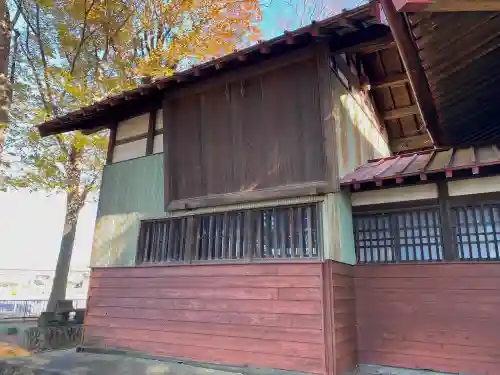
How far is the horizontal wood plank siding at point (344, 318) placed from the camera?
5352 millimetres

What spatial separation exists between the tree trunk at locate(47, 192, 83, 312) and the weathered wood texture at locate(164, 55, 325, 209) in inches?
328

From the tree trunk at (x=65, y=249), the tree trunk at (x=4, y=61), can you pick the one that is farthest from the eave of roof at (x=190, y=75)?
the tree trunk at (x=65, y=249)

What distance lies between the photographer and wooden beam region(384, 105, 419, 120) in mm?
9633

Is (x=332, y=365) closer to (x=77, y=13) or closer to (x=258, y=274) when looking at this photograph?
(x=258, y=274)

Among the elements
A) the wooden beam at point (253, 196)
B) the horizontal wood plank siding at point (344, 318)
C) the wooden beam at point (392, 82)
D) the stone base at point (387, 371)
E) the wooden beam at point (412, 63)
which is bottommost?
the stone base at point (387, 371)

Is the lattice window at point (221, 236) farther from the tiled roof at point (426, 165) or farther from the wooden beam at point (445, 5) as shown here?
the wooden beam at point (445, 5)

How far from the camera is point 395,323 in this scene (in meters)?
5.84

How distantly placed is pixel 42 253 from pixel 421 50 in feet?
226

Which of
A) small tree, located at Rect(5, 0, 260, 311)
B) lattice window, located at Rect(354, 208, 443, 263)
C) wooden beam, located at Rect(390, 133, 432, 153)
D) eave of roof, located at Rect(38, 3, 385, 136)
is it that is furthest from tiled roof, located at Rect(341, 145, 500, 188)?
small tree, located at Rect(5, 0, 260, 311)

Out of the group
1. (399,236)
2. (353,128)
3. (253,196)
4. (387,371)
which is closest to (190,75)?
(253,196)

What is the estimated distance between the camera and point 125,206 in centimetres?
789

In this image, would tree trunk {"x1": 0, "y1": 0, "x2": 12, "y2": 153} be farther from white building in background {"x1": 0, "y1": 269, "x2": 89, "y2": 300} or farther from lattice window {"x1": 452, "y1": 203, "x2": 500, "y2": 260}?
white building in background {"x1": 0, "y1": 269, "x2": 89, "y2": 300}

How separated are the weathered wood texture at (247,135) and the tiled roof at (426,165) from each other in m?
0.85

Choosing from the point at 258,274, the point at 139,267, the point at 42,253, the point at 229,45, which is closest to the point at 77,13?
the point at 229,45
